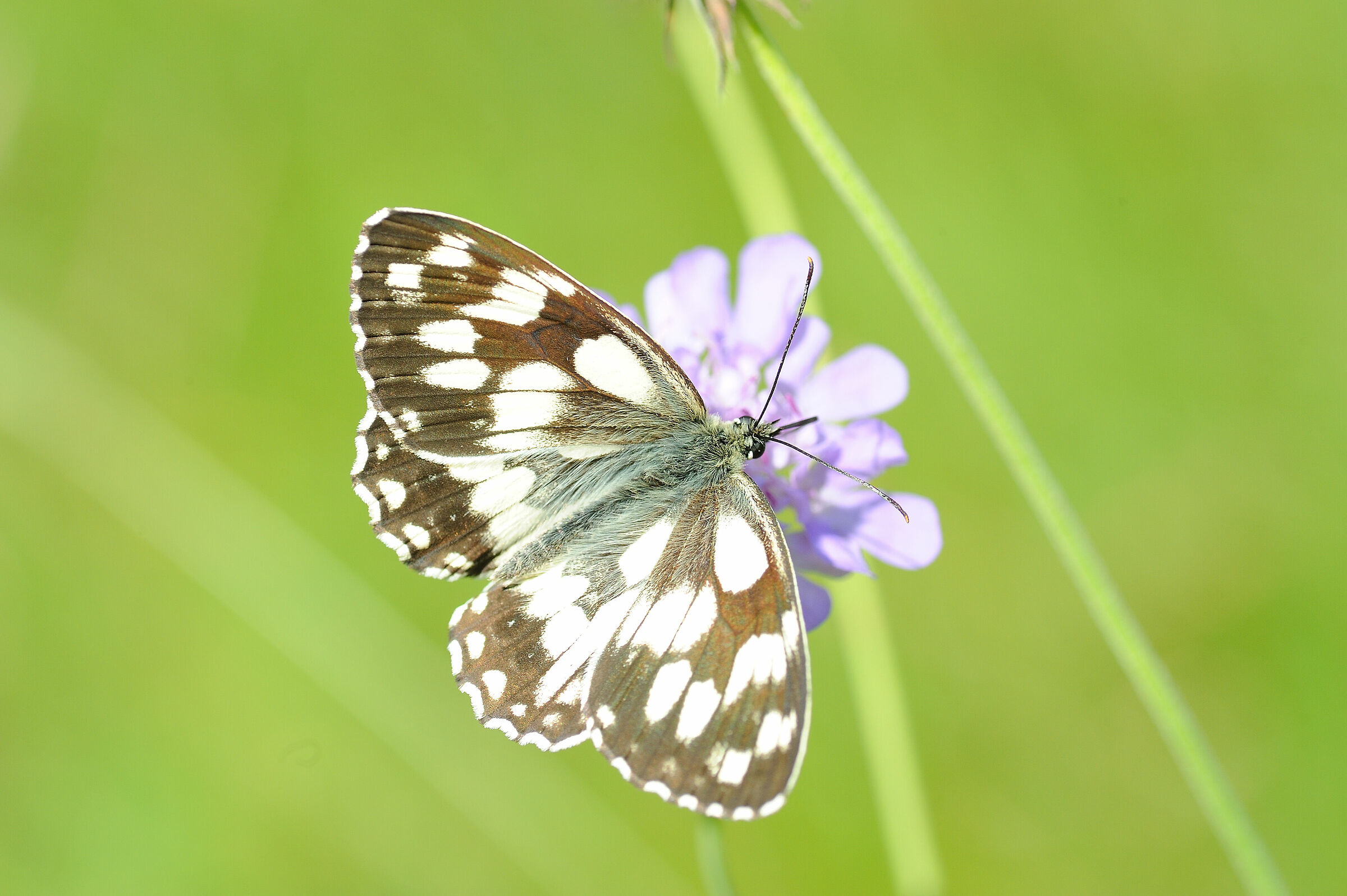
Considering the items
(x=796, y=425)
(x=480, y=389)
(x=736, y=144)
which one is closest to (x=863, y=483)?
(x=796, y=425)

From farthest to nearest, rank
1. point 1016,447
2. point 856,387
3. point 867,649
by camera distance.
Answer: point 867,649 → point 856,387 → point 1016,447

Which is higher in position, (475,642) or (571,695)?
(475,642)

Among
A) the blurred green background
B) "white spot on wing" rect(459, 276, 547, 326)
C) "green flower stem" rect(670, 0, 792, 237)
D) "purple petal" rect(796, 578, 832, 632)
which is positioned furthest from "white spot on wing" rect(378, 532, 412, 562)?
the blurred green background

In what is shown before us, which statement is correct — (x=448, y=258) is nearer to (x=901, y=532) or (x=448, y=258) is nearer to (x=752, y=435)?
(x=752, y=435)

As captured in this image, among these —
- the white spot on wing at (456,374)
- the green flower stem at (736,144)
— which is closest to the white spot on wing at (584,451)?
the white spot on wing at (456,374)

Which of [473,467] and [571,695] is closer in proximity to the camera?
[571,695]

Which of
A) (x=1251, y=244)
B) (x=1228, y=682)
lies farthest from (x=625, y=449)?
(x=1251, y=244)

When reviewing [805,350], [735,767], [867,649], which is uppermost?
[805,350]
